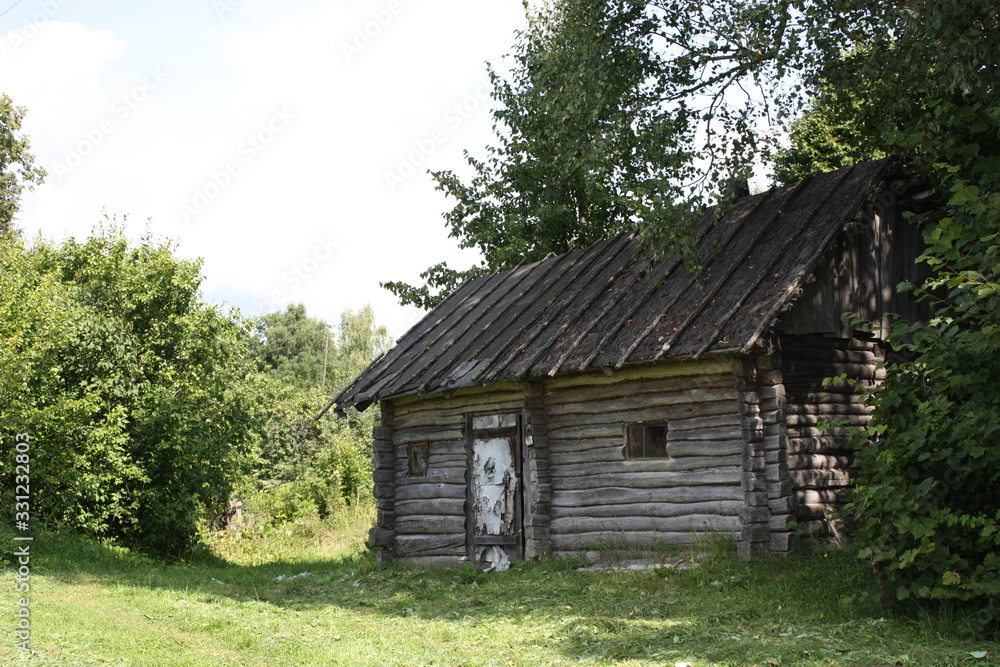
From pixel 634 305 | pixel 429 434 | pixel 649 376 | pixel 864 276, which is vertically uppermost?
pixel 864 276

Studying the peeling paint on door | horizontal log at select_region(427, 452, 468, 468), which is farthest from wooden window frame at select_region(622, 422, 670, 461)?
horizontal log at select_region(427, 452, 468, 468)

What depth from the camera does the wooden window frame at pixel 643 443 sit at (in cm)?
1189

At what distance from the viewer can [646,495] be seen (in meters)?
11.9

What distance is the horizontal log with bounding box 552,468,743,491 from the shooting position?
1100 cm

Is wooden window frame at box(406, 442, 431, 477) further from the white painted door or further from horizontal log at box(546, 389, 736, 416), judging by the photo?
horizontal log at box(546, 389, 736, 416)

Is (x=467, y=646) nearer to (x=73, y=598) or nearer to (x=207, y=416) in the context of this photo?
(x=73, y=598)

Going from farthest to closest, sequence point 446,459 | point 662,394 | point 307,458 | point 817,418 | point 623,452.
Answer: point 307,458 → point 446,459 → point 623,452 → point 662,394 → point 817,418

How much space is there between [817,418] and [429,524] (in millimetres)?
6723

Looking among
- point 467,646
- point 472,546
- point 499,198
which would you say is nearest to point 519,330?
point 472,546

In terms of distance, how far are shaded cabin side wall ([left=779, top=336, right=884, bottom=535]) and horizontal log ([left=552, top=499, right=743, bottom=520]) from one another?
0.85 metres

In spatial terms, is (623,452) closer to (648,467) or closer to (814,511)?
(648,467)

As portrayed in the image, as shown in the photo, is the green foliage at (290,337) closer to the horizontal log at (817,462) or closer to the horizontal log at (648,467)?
the horizontal log at (648,467)

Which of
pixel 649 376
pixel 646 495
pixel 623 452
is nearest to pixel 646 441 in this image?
pixel 623 452

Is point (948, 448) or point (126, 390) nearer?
point (948, 448)
